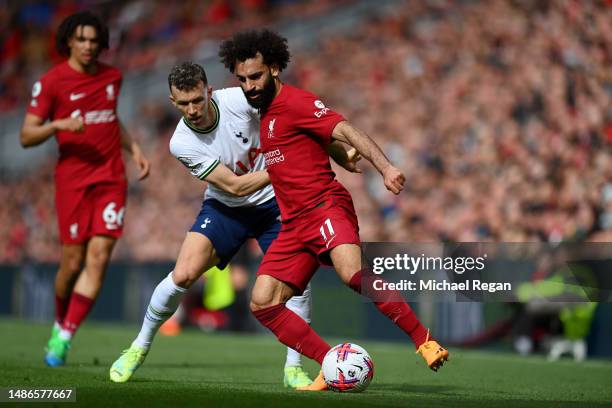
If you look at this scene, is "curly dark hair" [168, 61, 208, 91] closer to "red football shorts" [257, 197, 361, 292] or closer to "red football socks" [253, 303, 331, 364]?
"red football shorts" [257, 197, 361, 292]

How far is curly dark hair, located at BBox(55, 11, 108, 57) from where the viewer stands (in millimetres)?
8555

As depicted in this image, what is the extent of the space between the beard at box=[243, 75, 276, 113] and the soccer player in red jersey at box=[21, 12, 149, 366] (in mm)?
2524

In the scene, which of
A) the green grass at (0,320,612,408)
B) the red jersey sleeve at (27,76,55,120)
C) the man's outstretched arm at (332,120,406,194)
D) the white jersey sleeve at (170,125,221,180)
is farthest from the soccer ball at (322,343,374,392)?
the red jersey sleeve at (27,76,55,120)

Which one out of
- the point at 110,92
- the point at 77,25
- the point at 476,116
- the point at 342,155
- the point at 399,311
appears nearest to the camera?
the point at 399,311

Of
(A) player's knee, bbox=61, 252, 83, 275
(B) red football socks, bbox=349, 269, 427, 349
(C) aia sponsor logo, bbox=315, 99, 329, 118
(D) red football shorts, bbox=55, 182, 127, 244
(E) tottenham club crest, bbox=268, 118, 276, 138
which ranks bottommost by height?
(A) player's knee, bbox=61, 252, 83, 275

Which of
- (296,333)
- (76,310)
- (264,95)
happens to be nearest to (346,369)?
(296,333)

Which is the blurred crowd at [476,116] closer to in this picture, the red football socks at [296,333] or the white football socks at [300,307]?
the white football socks at [300,307]

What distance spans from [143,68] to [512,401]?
18.8m

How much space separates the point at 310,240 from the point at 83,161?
3.13 metres

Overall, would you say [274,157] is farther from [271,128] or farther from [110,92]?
[110,92]

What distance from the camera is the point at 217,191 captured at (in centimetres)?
731

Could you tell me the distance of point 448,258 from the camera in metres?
7.23

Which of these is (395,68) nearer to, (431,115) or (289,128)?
(431,115)

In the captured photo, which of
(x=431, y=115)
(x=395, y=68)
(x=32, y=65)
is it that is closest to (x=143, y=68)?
(x=32, y=65)
